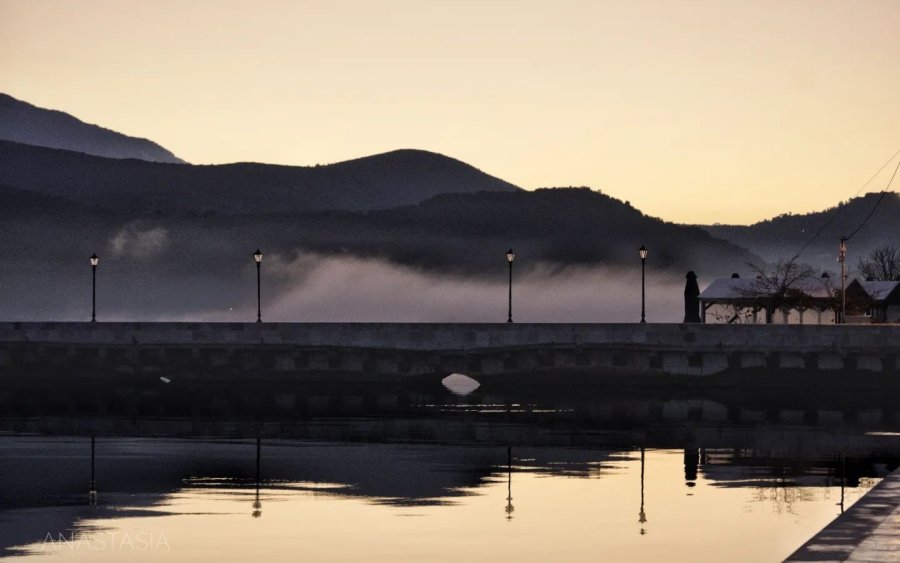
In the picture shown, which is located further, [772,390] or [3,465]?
[772,390]

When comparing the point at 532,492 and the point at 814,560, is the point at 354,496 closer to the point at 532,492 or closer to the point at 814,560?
the point at 532,492

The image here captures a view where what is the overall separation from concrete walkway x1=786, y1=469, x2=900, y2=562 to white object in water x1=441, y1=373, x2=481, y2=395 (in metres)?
60.8

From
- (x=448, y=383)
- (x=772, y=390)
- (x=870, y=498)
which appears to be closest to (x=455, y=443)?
(x=870, y=498)

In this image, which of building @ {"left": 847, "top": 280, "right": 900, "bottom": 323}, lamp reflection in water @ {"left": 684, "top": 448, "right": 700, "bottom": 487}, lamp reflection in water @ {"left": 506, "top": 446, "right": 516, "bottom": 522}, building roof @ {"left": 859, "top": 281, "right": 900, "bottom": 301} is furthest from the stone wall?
building roof @ {"left": 859, "top": 281, "right": 900, "bottom": 301}

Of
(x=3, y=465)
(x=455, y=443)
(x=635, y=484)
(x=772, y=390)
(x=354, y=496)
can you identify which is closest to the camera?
(x=354, y=496)

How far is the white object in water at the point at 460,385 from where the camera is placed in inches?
3602

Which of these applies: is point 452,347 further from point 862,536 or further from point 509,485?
point 862,536

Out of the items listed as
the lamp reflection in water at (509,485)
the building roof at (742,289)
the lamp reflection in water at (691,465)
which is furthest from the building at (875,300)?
the lamp reflection in water at (509,485)

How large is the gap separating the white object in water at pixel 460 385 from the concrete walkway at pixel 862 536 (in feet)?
199

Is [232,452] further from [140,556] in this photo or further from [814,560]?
[814,560]

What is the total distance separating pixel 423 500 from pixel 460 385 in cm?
6531

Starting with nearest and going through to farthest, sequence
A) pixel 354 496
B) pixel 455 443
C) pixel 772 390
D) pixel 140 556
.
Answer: pixel 140 556, pixel 354 496, pixel 455 443, pixel 772 390

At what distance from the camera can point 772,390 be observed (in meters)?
85.6

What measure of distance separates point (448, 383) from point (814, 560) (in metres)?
82.1
